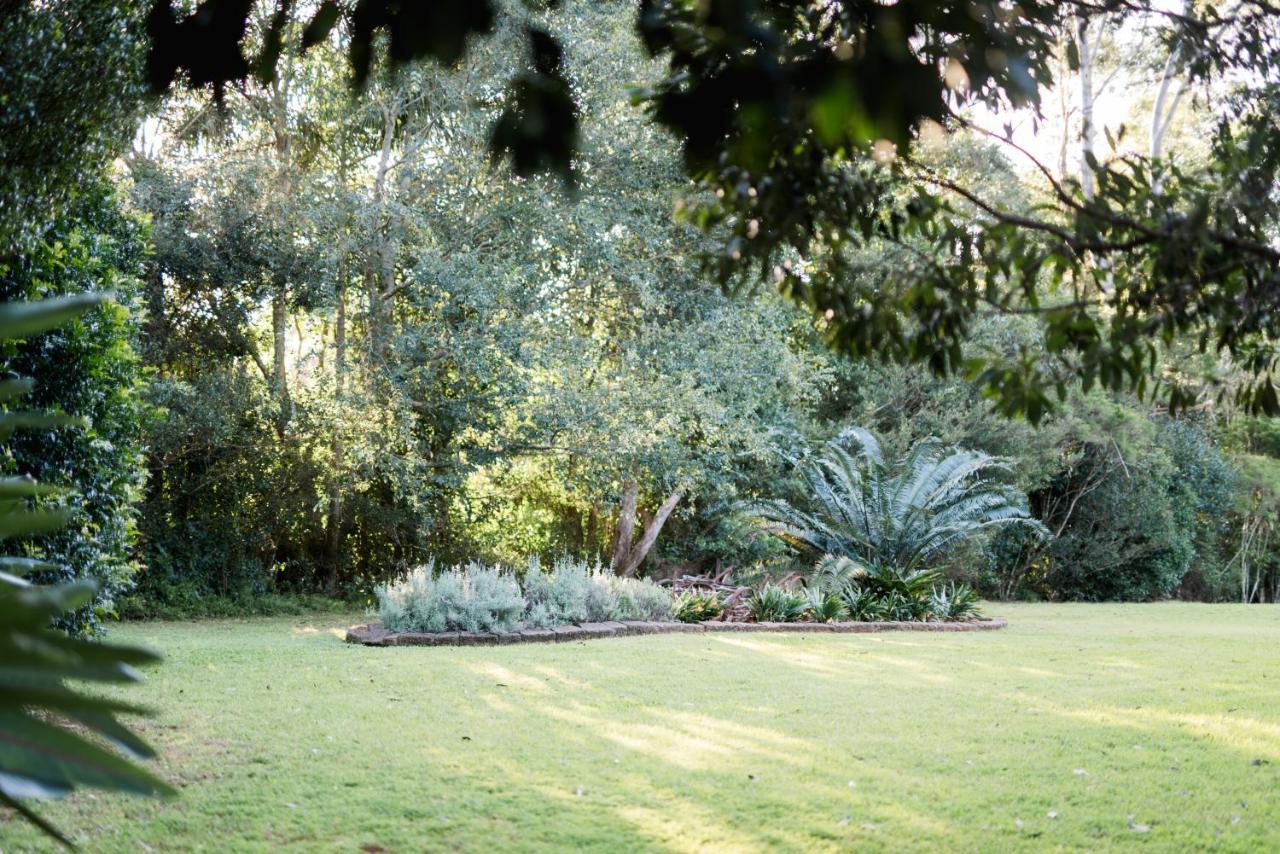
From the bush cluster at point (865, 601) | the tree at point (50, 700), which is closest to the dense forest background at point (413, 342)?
the bush cluster at point (865, 601)

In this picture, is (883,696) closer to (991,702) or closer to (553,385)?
(991,702)

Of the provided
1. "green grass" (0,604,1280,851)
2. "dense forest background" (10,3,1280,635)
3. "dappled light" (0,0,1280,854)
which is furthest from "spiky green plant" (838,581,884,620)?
"green grass" (0,604,1280,851)

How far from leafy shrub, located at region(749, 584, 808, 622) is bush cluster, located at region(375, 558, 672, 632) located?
1.15 meters

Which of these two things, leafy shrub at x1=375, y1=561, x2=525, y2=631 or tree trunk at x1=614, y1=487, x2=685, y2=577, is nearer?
leafy shrub at x1=375, y1=561, x2=525, y2=631

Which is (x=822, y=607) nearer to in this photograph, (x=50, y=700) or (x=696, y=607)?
(x=696, y=607)

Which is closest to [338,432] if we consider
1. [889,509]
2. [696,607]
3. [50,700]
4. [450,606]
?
[450,606]

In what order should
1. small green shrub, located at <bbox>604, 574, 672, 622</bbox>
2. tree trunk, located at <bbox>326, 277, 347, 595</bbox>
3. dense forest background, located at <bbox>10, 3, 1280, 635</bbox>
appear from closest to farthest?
small green shrub, located at <bbox>604, 574, 672, 622</bbox>, tree trunk, located at <bbox>326, 277, 347, 595</bbox>, dense forest background, located at <bbox>10, 3, 1280, 635</bbox>

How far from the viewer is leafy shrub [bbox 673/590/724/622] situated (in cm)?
1258

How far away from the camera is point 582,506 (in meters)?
17.6

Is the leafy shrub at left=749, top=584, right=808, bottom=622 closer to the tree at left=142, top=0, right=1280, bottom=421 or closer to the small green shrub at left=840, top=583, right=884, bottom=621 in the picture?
the small green shrub at left=840, top=583, right=884, bottom=621

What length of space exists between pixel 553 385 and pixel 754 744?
954 centimetres

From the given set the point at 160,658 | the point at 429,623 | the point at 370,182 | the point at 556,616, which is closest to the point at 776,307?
the point at 370,182


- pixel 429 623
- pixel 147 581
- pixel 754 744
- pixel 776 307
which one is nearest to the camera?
pixel 754 744

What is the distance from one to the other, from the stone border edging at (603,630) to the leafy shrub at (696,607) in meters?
0.38
